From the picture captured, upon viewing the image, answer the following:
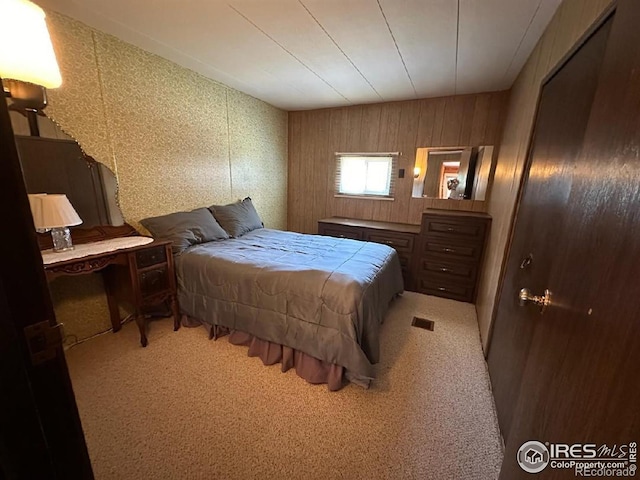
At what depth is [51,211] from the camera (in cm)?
174

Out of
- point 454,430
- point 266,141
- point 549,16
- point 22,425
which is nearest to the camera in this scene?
point 22,425

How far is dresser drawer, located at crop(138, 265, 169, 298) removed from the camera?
210cm

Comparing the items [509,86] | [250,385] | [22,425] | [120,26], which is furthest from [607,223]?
[509,86]

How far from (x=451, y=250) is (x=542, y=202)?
1.79 metres

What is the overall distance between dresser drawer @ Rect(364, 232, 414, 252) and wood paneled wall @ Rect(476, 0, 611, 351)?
0.92 meters

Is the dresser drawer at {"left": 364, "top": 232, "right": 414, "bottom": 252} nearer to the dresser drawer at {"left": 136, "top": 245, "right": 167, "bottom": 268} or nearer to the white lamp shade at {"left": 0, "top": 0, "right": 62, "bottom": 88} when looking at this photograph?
the dresser drawer at {"left": 136, "top": 245, "right": 167, "bottom": 268}

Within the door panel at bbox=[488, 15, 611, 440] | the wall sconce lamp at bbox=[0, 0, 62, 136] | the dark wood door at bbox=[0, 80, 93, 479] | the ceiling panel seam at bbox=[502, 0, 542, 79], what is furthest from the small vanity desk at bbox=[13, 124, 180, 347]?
the ceiling panel seam at bbox=[502, 0, 542, 79]

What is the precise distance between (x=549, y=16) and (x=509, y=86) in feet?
4.53

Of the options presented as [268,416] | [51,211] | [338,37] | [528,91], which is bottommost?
[268,416]

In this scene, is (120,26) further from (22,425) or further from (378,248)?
(378,248)

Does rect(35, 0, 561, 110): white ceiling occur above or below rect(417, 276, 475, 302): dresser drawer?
above

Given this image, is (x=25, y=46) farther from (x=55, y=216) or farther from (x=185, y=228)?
(x=185, y=228)

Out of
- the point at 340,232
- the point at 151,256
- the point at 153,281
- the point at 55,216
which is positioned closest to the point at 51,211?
the point at 55,216

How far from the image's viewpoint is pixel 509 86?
2.85 meters
